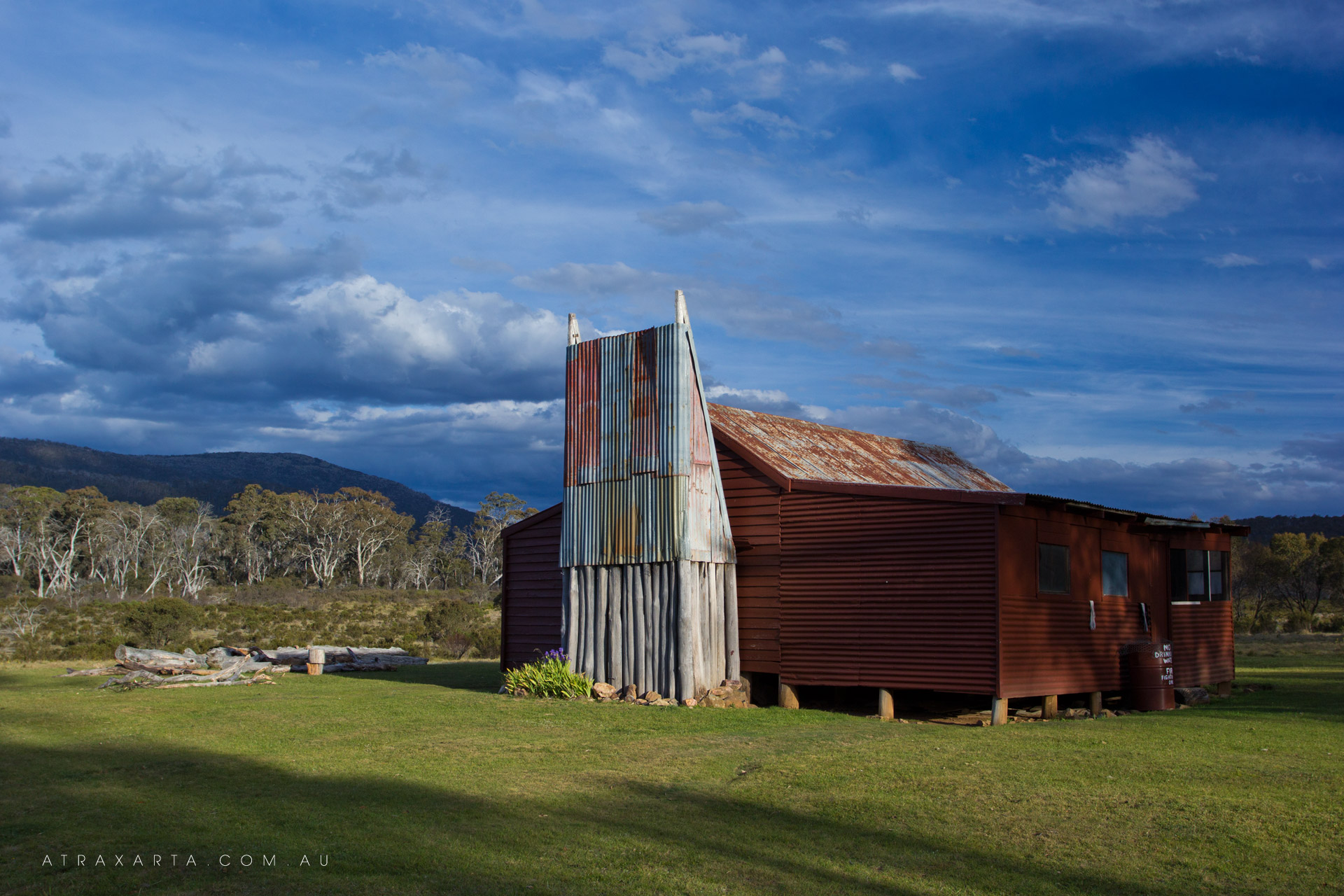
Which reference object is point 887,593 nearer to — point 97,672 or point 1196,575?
point 1196,575

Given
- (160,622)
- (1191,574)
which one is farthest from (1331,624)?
(160,622)

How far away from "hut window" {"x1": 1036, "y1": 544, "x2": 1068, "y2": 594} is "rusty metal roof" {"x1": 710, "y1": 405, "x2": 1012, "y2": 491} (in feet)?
7.75

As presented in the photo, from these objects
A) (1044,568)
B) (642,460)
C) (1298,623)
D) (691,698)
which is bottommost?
(1298,623)

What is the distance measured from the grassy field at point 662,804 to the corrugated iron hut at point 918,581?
1.54 meters

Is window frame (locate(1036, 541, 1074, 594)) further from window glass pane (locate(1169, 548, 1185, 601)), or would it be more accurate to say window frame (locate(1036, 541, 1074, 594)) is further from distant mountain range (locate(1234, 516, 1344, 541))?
distant mountain range (locate(1234, 516, 1344, 541))

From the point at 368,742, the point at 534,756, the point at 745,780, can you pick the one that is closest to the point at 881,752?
the point at 745,780

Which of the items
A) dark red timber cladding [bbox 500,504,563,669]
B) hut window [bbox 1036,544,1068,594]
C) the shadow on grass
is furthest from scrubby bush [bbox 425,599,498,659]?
the shadow on grass

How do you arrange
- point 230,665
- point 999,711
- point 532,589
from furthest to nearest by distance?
point 230,665
point 532,589
point 999,711

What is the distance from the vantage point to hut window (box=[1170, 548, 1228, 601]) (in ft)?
73.7

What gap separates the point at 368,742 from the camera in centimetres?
1363

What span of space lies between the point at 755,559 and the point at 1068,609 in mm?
5695

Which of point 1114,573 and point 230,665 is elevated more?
point 1114,573

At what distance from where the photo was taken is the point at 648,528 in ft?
64.7

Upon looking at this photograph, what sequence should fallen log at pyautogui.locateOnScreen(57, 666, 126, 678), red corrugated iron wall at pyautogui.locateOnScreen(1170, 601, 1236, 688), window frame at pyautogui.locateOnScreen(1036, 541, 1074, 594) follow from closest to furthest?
1. window frame at pyautogui.locateOnScreen(1036, 541, 1074, 594)
2. red corrugated iron wall at pyautogui.locateOnScreen(1170, 601, 1236, 688)
3. fallen log at pyautogui.locateOnScreen(57, 666, 126, 678)
